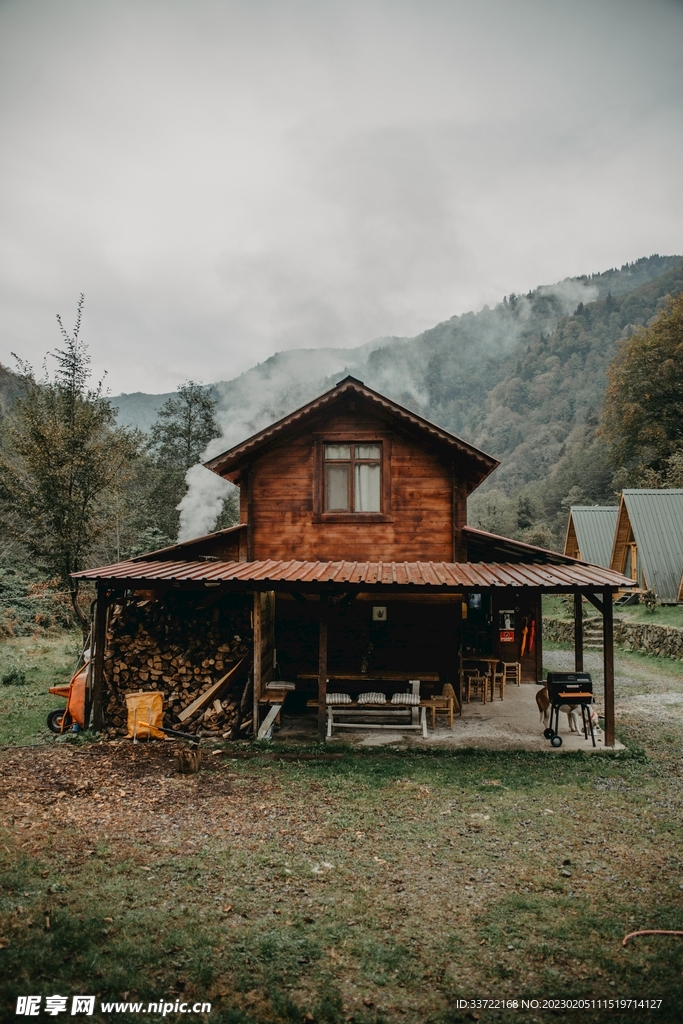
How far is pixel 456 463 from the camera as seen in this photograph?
12.4 meters

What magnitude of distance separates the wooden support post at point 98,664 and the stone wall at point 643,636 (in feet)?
61.1

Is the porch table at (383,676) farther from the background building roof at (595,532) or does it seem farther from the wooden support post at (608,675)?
the background building roof at (595,532)

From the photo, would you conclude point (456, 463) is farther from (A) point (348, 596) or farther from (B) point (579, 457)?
(B) point (579, 457)

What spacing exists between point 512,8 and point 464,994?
21.0 metres

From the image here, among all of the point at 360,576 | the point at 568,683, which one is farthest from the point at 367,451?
the point at 568,683

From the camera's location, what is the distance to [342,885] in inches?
212

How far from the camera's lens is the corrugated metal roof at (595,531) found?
32.3m

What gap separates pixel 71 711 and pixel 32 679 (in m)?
5.11

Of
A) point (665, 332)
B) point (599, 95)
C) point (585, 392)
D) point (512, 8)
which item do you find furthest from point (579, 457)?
point (512, 8)

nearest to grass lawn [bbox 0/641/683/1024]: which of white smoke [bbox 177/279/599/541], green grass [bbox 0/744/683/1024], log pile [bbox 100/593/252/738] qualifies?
green grass [bbox 0/744/683/1024]

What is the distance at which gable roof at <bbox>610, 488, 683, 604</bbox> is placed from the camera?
25594mm

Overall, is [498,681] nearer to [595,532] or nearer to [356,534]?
[356,534]

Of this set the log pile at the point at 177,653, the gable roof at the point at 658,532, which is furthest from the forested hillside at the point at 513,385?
the log pile at the point at 177,653

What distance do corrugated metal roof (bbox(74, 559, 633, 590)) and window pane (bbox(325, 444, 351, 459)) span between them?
253cm
